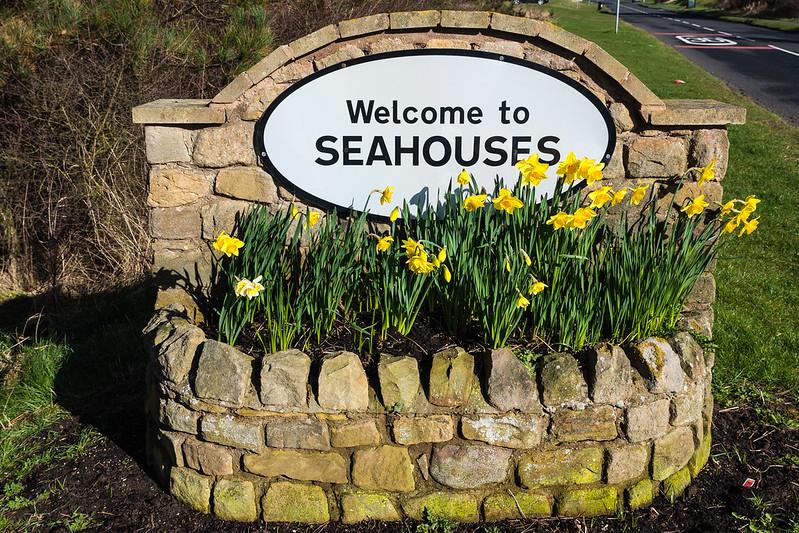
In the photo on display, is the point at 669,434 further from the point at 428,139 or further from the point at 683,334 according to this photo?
the point at 428,139

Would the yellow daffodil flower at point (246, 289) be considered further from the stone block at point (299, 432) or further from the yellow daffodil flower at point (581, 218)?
the yellow daffodil flower at point (581, 218)

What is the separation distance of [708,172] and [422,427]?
1.61 metres

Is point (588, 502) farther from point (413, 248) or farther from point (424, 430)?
point (413, 248)

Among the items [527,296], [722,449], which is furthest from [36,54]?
[722,449]

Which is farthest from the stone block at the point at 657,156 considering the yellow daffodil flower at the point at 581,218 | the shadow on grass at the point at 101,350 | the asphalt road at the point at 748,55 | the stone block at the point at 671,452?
the asphalt road at the point at 748,55

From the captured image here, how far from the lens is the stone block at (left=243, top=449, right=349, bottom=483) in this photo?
2.87 metres

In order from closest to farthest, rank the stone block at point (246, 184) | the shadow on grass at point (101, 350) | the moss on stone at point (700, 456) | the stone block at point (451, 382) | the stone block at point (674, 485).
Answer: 1. the stone block at point (451, 382)
2. the stone block at point (674, 485)
3. the moss on stone at point (700, 456)
4. the stone block at point (246, 184)
5. the shadow on grass at point (101, 350)

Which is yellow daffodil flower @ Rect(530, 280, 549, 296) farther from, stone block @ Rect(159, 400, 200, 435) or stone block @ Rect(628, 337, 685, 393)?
stone block @ Rect(159, 400, 200, 435)

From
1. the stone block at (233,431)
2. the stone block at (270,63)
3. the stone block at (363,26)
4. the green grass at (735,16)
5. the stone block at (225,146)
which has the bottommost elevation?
the stone block at (233,431)

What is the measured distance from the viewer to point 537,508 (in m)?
2.90

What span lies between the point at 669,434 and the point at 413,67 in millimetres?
1828

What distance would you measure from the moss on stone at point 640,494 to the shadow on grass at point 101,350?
78.5 inches

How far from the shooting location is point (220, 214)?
11.5 feet

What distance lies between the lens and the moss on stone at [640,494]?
9.61 feet
